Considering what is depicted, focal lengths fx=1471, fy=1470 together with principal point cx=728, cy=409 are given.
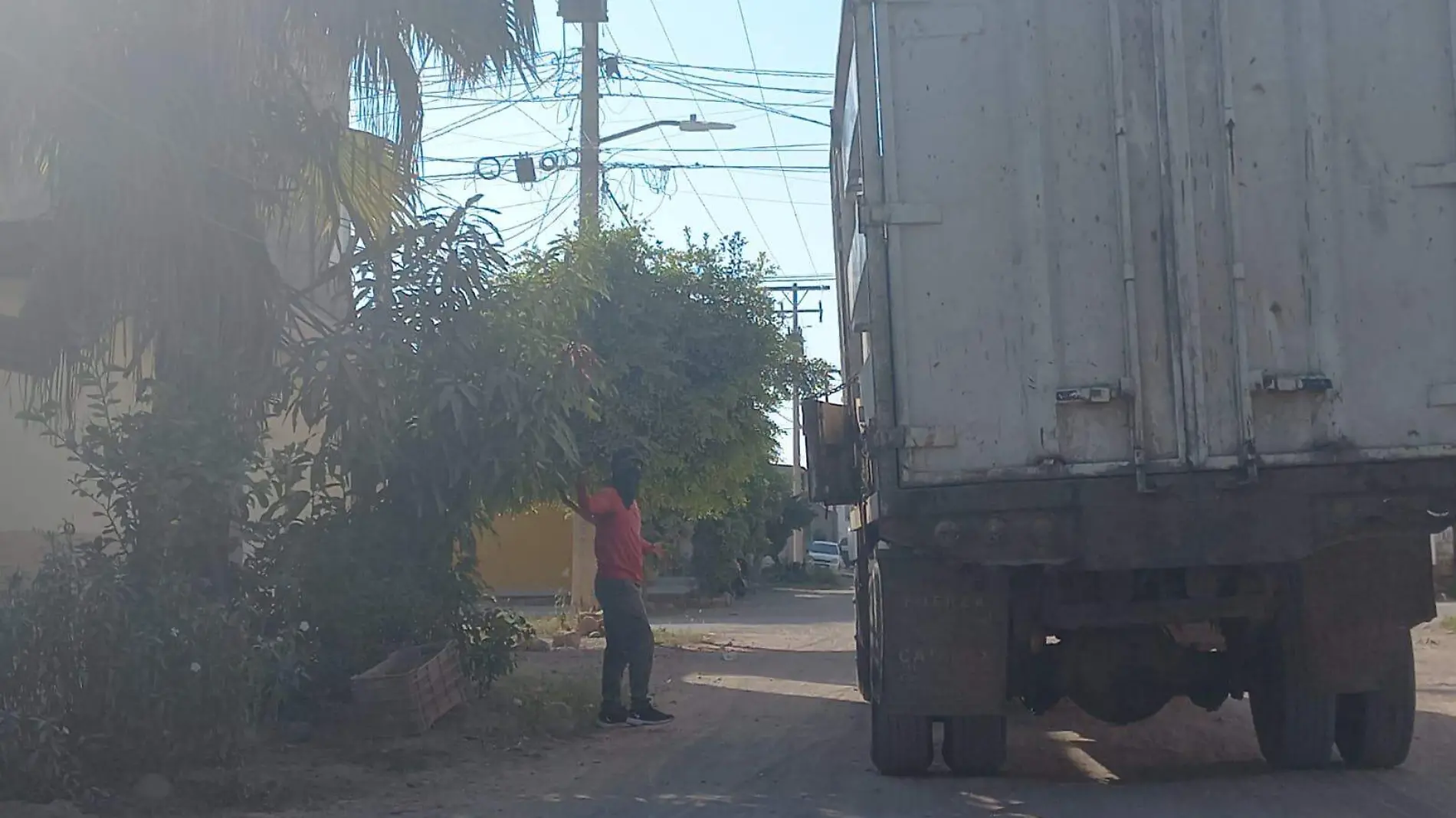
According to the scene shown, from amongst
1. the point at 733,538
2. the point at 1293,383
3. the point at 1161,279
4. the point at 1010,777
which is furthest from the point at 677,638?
the point at 733,538

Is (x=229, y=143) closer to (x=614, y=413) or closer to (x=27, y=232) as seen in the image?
(x=27, y=232)

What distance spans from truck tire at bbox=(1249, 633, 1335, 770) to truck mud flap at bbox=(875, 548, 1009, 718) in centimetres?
140

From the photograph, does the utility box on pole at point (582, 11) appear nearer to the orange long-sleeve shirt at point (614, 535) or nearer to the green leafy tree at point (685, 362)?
the green leafy tree at point (685, 362)

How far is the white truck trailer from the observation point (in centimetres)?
631

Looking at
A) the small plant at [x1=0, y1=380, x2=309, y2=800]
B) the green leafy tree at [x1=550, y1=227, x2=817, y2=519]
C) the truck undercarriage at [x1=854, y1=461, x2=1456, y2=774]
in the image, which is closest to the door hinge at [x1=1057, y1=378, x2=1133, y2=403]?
the truck undercarriage at [x1=854, y1=461, x2=1456, y2=774]

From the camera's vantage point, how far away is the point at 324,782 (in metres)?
7.55

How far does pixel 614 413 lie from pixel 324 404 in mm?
6734

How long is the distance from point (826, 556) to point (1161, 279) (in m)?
45.1

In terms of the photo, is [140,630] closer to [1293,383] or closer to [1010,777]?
[1010,777]

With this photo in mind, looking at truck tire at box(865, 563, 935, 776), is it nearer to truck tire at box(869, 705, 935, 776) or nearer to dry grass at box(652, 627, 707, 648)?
truck tire at box(869, 705, 935, 776)

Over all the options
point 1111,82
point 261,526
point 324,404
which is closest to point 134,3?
point 324,404

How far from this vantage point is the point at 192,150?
27.3ft

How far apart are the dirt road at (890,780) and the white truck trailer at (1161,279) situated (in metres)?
1.14

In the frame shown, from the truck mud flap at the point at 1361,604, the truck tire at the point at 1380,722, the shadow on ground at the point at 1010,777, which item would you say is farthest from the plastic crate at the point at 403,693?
the truck tire at the point at 1380,722
